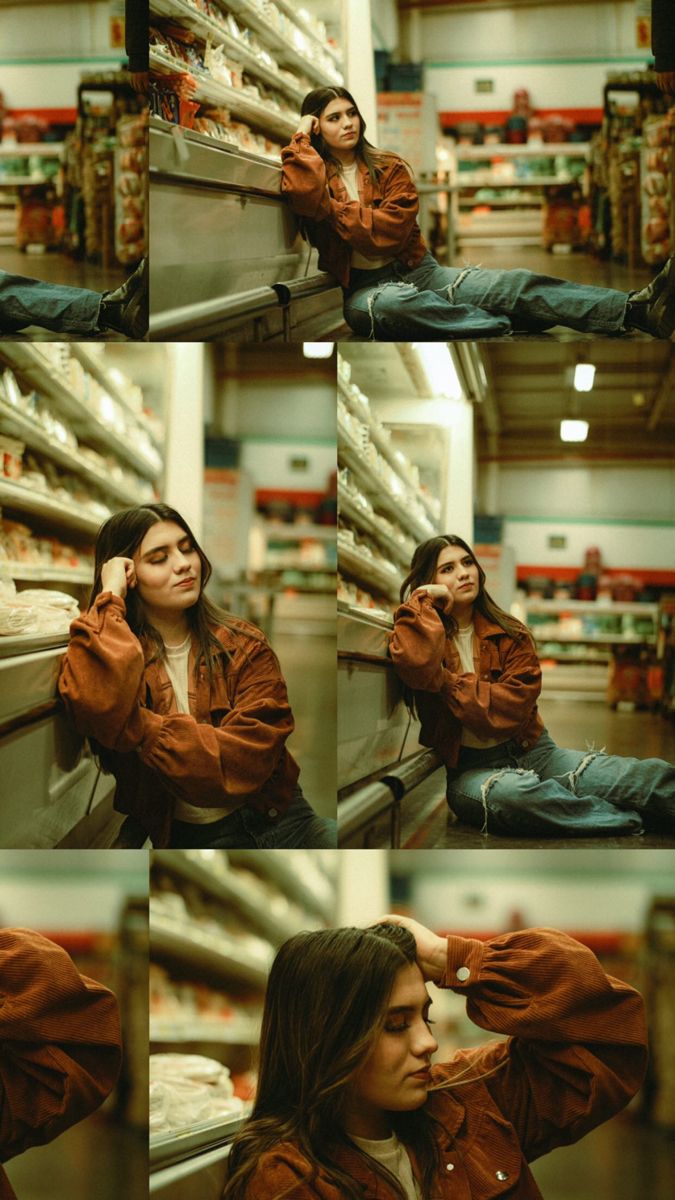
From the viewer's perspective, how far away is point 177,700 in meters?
2.63

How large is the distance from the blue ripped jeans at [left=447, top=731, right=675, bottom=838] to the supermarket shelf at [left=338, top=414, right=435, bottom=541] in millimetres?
477

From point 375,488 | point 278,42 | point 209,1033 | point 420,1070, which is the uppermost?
point 278,42

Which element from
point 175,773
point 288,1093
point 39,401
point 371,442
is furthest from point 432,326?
point 288,1093

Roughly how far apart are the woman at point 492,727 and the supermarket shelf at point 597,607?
0.19ft

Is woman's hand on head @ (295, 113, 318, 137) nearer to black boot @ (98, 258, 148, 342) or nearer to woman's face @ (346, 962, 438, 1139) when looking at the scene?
black boot @ (98, 258, 148, 342)

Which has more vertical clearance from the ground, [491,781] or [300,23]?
[300,23]

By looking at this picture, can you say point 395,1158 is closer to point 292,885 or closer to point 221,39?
Result: point 292,885

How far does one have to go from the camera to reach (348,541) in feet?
9.01

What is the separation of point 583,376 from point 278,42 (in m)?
0.96

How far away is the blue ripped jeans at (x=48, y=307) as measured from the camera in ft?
9.66

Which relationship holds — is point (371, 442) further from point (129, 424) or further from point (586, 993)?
point (586, 993)

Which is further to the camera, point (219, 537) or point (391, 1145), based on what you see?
point (219, 537)

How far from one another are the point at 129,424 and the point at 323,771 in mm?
856

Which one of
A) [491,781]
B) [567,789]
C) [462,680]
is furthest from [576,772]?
[462,680]
